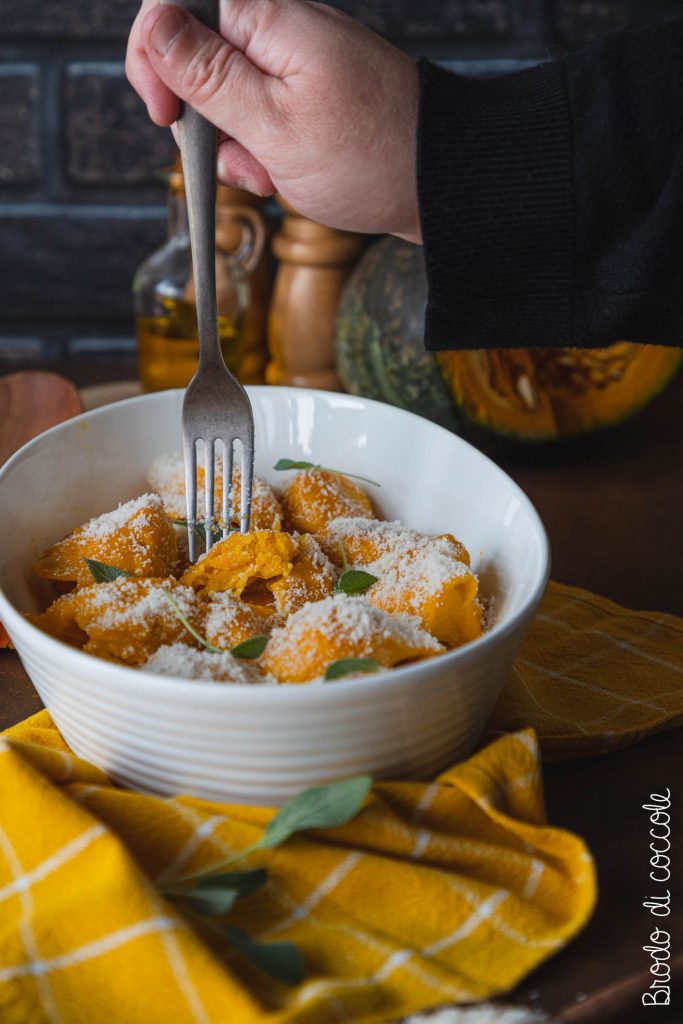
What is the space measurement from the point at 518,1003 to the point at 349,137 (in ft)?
2.20

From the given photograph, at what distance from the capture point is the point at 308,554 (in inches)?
31.3

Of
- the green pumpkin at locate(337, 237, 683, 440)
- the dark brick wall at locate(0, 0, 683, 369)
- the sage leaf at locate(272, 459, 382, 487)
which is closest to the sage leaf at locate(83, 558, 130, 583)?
the sage leaf at locate(272, 459, 382, 487)

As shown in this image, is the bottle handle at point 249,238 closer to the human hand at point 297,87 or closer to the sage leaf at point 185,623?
the human hand at point 297,87

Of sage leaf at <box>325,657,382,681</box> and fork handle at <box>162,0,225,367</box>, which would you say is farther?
fork handle at <box>162,0,225,367</box>

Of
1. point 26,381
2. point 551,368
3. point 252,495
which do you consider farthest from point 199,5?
point 551,368

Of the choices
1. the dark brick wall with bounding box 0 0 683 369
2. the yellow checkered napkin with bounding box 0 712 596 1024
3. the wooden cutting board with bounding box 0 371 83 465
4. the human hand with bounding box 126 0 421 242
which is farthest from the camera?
the dark brick wall with bounding box 0 0 683 369

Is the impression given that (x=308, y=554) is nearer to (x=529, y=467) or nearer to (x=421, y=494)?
(x=421, y=494)

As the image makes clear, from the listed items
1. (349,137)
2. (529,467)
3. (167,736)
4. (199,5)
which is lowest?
(529,467)

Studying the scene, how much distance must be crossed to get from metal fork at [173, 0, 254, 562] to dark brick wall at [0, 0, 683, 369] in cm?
84

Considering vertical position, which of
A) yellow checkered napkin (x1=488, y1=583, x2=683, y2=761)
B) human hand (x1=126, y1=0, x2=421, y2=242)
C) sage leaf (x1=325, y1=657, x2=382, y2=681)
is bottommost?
→ yellow checkered napkin (x1=488, y1=583, x2=683, y2=761)

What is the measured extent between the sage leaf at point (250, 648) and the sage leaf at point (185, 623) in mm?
14

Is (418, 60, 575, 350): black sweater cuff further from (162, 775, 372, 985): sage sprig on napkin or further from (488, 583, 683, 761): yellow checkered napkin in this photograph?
(162, 775, 372, 985): sage sprig on napkin

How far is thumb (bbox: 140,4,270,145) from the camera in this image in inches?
33.2

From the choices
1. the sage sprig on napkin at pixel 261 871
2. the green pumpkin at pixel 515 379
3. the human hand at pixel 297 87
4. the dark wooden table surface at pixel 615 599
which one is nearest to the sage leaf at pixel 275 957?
the sage sprig on napkin at pixel 261 871
